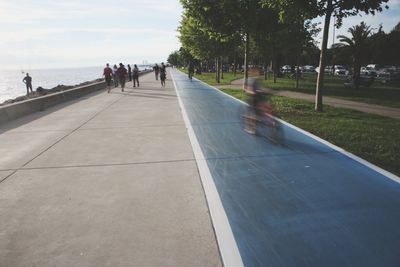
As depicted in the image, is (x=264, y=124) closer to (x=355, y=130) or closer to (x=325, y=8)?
(x=355, y=130)

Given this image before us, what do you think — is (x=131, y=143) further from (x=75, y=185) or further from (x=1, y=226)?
(x=1, y=226)

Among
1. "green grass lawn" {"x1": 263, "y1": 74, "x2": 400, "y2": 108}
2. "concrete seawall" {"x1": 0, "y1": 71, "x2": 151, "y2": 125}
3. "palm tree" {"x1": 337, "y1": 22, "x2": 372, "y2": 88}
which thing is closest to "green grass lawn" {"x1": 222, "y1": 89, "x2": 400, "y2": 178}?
"green grass lawn" {"x1": 263, "y1": 74, "x2": 400, "y2": 108}

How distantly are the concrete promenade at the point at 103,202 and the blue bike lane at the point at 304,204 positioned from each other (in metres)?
0.47

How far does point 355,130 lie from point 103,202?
23.7ft

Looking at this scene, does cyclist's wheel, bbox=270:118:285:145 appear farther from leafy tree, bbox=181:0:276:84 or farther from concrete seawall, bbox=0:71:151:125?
leafy tree, bbox=181:0:276:84

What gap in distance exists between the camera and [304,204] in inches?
189

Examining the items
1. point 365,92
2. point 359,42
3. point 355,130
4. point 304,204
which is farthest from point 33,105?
point 359,42

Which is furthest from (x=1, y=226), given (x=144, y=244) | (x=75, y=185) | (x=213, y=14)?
(x=213, y=14)

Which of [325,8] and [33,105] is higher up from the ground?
[325,8]

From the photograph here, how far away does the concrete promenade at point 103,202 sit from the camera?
374cm

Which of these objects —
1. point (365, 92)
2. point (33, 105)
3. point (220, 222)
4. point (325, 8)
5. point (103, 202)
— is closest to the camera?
point (220, 222)

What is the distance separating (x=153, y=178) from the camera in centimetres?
606

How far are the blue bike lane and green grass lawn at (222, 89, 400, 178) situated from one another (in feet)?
1.80

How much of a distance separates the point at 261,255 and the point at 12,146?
283 inches
